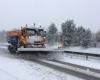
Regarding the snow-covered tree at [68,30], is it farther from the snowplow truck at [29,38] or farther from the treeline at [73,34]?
the snowplow truck at [29,38]

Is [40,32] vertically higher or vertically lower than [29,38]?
higher

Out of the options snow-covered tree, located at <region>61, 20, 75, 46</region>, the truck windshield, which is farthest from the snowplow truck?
snow-covered tree, located at <region>61, 20, 75, 46</region>

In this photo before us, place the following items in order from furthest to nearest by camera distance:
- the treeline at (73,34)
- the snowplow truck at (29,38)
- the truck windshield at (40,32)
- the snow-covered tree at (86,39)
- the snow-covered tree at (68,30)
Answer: the snow-covered tree at (68,30) → the treeline at (73,34) → the snow-covered tree at (86,39) → the truck windshield at (40,32) → the snowplow truck at (29,38)

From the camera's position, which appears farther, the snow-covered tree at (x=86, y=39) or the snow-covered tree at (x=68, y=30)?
the snow-covered tree at (x=68, y=30)

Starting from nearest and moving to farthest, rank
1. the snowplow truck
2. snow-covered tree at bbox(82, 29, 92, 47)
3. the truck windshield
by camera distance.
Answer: the snowplow truck, the truck windshield, snow-covered tree at bbox(82, 29, 92, 47)

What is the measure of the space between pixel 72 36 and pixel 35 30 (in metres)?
22.5

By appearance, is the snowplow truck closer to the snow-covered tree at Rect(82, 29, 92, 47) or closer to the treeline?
the snow-covered tree at Rect(82, 29, 92, 47)

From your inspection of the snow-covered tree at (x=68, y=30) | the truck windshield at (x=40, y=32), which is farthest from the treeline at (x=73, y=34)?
the truck windshield at (x=40, y=32)

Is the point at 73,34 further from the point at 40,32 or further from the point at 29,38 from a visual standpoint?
the point at 29,38

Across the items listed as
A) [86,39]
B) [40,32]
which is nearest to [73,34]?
[86,39]

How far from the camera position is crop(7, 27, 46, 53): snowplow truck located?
63.0 ft

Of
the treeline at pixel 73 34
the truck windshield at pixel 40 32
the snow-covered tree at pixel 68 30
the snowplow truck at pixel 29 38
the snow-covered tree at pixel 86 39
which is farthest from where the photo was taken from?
the snow-covered tree at pixel 68 30

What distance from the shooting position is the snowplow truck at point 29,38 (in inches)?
756

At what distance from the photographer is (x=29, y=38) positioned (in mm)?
19281
